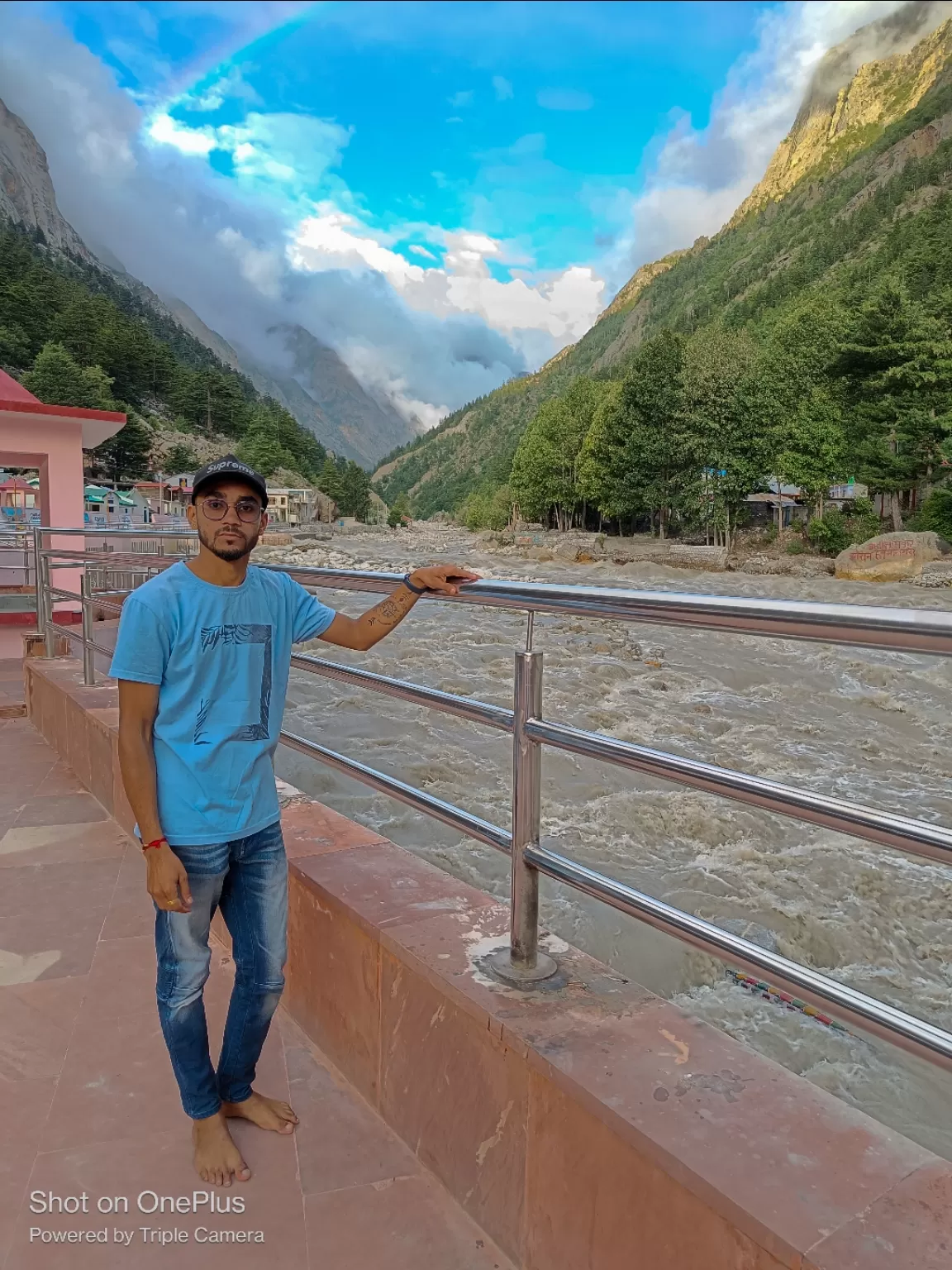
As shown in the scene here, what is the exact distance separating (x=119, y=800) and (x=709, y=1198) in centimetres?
320

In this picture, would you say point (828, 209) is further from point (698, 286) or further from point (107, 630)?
point (107, 630)

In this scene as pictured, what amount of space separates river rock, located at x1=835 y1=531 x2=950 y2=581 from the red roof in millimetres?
25223

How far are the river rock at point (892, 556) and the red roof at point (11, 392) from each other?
82.8 ft

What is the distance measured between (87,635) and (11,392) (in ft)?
32.0

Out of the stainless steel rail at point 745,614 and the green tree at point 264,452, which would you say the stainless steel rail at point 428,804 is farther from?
the green tree at point 264,452

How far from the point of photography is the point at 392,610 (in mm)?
1879

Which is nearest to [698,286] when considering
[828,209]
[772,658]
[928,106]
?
[828,209]

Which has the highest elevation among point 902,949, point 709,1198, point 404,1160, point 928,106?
point 928,106

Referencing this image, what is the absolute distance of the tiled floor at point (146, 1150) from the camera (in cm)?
153

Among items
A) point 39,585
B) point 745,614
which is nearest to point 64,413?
point 39,585

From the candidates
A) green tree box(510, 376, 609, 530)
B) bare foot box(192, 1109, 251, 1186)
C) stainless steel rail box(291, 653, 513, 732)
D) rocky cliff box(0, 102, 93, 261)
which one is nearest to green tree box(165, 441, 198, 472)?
green tree box(510, 376, 609, 530)

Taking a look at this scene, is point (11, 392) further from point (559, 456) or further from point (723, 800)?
point (559, 456)

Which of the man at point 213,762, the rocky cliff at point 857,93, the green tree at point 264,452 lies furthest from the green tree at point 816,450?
the rocky cliff at point 857,93

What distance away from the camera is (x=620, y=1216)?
1.24m
